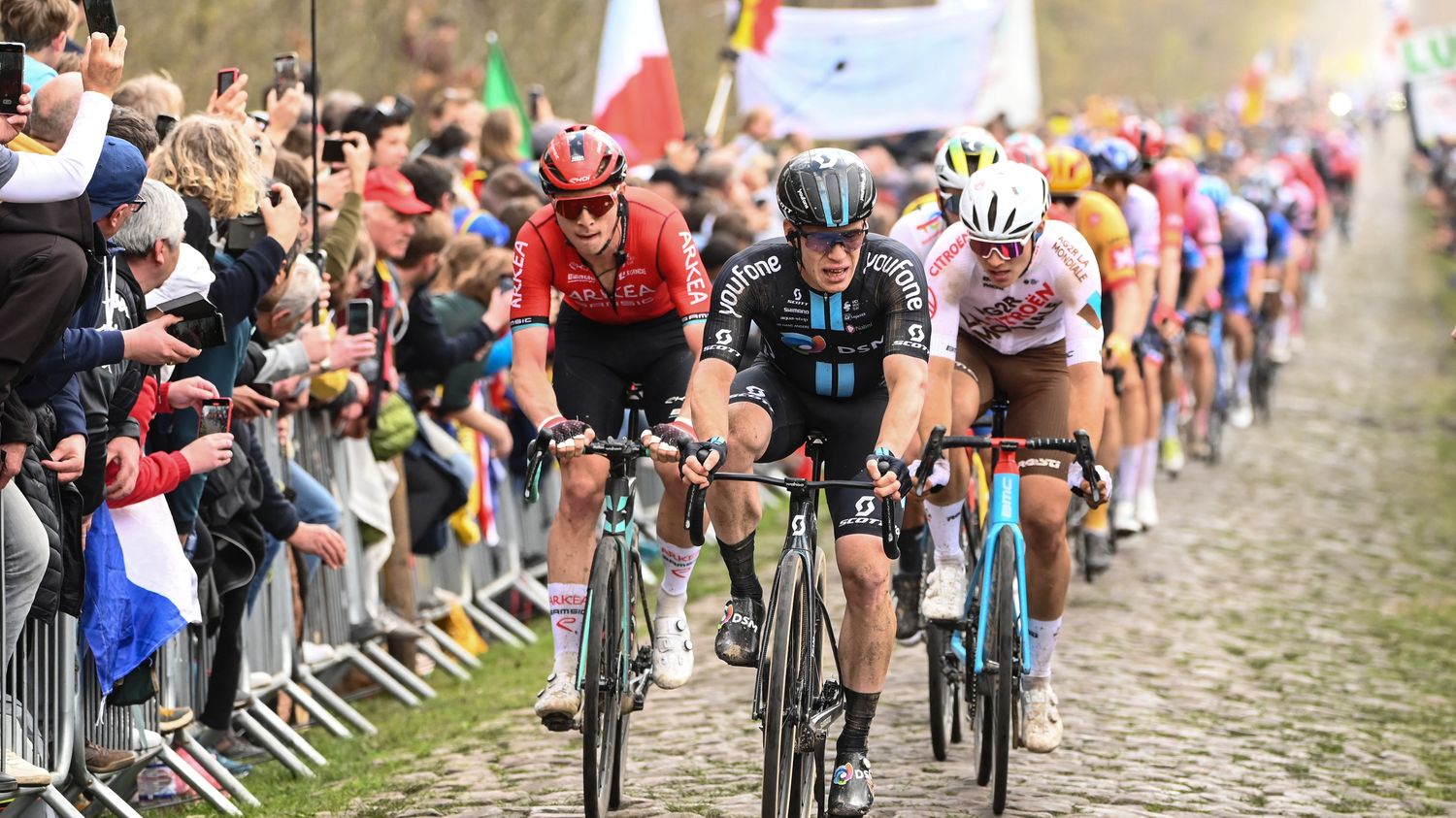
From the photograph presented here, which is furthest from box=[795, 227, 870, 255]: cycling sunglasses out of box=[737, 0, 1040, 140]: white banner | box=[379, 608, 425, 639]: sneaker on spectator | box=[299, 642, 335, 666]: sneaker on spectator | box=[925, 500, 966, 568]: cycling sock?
box=[737, 0, 1040, 140]: white banner

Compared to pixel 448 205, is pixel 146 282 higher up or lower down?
lower down

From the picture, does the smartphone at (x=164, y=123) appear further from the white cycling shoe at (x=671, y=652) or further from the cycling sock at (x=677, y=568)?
the white cycling shoe at (x=671, y=652)

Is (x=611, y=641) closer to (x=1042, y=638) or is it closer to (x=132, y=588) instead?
(x=132, y=588)

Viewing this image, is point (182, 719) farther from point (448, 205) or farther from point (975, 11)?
point (975, 11)

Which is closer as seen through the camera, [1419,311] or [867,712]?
[867,712]

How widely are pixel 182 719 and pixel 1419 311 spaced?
3307 centimetres

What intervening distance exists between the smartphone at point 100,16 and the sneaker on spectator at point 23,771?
8.16ft

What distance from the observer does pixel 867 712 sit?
7.15 m

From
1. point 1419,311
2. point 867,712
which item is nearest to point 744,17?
point 867,712

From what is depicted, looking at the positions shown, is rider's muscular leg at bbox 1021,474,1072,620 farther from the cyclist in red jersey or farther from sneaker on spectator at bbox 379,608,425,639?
sneaker on spectator at bbox 379,608,425,639

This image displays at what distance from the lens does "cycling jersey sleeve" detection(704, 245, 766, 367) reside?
23.0 feet

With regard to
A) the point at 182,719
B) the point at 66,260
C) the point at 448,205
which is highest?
the point at 448,205

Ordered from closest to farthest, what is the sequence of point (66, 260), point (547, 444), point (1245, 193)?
1. point (66, 260)
2. point (547, 444)
3. point (1245, 193)

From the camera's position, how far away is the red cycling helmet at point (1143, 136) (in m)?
13.6
